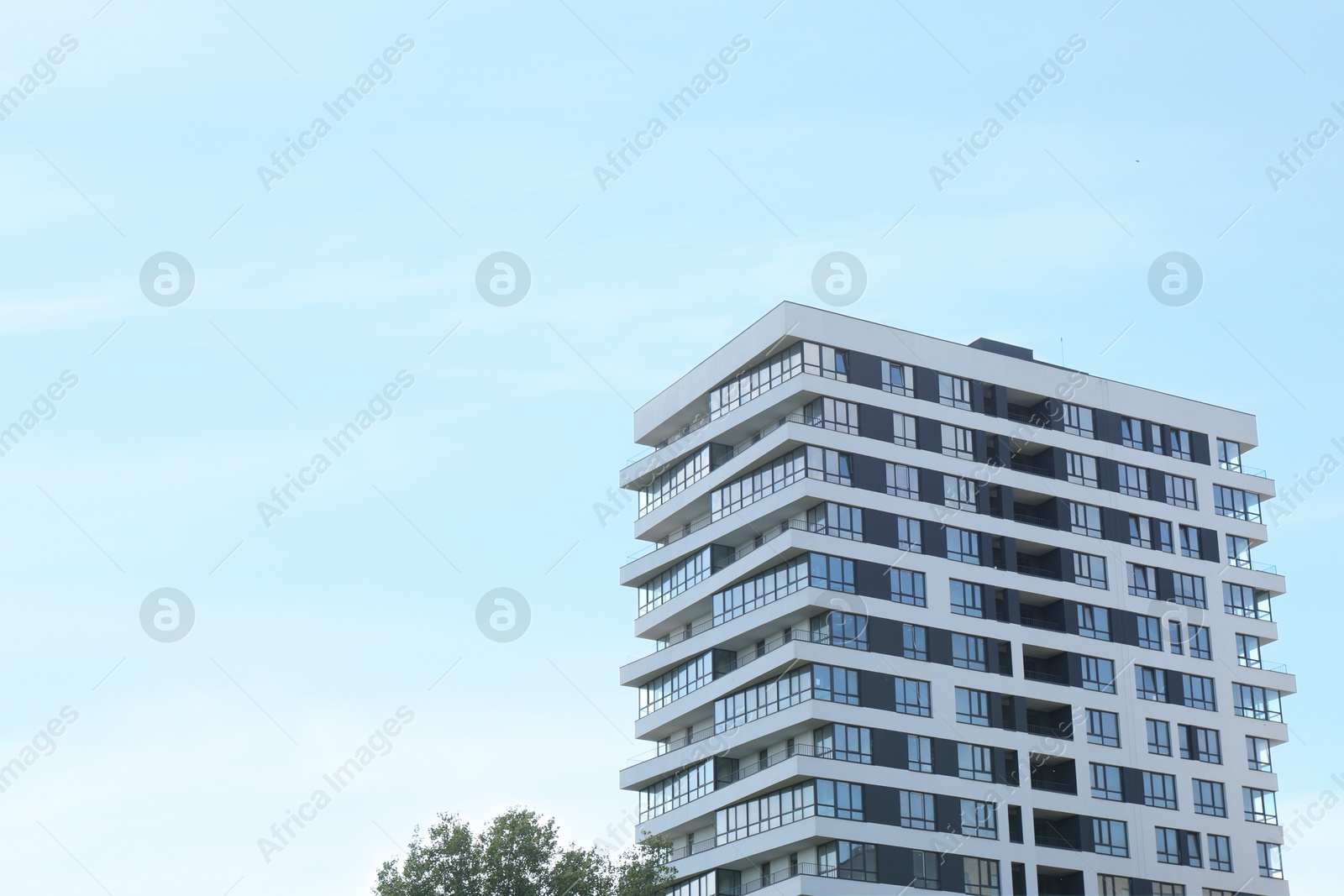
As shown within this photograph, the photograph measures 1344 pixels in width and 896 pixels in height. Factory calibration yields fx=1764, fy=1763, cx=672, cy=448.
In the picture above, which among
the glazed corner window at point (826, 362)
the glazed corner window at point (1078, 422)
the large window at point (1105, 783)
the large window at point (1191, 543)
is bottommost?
the large window at point (1105, 783)

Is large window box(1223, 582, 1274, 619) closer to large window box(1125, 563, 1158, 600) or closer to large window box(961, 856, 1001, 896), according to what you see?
large window box(1125, 563, 1158, 600)

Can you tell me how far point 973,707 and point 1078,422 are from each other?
22450 mm

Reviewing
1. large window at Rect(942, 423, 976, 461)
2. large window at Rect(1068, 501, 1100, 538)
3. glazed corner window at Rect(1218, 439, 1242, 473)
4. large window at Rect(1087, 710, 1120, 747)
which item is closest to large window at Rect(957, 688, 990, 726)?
large window at Rect(1087, 710, 1120, 747)

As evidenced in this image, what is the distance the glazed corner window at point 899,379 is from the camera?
365 ft

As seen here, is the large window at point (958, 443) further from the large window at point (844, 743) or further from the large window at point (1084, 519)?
the large window at point (844, 743)

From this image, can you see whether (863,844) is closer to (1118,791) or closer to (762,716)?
(762,716)

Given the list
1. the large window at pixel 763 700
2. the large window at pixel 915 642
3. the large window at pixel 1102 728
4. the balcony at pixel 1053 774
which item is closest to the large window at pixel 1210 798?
the large window at pixel 1102 728

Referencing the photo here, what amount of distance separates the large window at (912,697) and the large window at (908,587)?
4859 millimetres

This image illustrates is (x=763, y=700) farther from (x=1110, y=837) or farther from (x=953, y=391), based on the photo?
(x=953, y=391)

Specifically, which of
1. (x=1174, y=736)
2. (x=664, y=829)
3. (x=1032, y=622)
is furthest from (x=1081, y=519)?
(x=664, y=829)

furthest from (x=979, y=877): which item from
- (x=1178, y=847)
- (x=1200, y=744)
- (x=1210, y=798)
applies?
(x=1200, y=744)

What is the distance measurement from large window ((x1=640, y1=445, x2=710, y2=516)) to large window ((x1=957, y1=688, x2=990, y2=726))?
73.1 ft

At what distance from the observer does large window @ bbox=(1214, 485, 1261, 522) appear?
119938 millimetres

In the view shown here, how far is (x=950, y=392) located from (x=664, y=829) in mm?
33055
